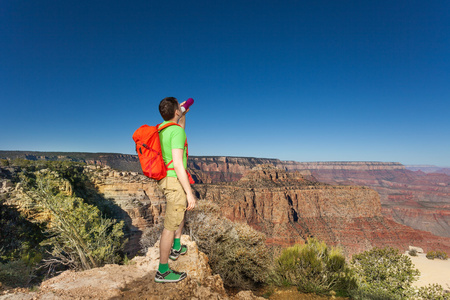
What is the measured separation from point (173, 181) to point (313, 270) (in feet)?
19.2

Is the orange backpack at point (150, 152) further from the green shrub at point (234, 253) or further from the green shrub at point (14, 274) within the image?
the green shrub at point (14, 274)

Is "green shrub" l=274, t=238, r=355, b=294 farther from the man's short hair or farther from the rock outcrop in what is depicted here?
the man's short hair

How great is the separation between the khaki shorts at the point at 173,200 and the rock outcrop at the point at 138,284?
834mm

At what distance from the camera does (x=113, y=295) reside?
289 cm

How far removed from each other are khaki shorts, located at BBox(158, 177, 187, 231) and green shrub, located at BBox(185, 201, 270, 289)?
5.50 m

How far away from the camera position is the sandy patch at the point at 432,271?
100 feet

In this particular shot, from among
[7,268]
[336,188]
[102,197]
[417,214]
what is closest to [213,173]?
[336,188]

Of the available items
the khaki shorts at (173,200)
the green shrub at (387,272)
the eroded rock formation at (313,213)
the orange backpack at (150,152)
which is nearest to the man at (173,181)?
the khaki shorts at (173,200)

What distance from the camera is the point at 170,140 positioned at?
2689 mm

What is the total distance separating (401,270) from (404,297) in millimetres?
1072

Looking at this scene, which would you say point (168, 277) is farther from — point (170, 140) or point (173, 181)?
point (170, 140)

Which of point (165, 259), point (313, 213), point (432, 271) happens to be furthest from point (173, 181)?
point (313, 213)

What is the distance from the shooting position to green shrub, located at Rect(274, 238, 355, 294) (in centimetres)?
594

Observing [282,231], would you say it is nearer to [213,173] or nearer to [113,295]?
[113,295]
